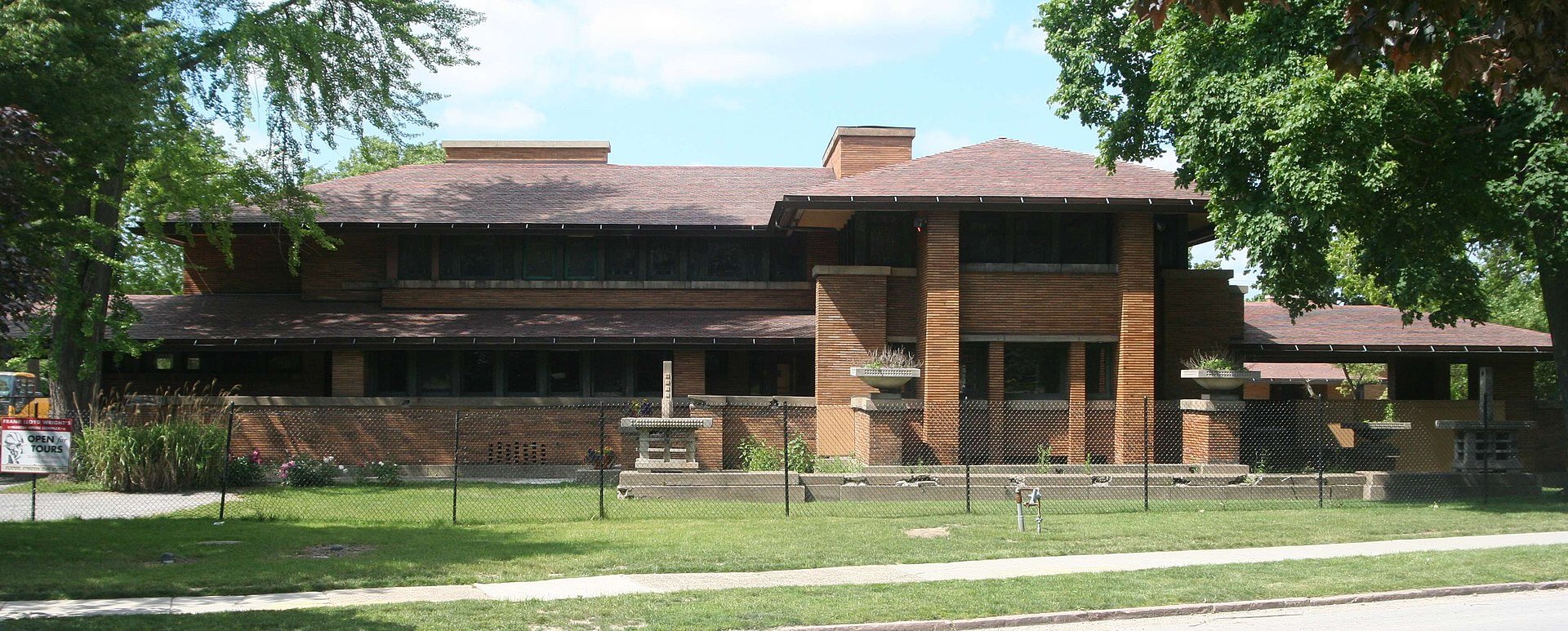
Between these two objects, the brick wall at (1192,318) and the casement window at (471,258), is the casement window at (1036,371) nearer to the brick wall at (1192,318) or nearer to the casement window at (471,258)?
the brick wall at (1192,318)

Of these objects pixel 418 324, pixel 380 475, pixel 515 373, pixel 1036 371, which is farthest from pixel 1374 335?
pixel 380 475

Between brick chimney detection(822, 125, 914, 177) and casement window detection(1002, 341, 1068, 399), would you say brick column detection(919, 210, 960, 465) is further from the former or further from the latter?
brick chimney detection(822, 125, 914, 177)

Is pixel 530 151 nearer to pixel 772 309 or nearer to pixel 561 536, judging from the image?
pixel 772 309

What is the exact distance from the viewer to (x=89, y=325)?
23047mm

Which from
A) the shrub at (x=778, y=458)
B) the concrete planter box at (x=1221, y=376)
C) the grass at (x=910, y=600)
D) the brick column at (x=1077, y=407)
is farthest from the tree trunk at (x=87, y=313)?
the concrete planter box at (x=1221, y=376)

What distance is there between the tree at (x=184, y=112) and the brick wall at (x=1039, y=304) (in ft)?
46.0

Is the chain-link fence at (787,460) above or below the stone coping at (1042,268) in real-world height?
below

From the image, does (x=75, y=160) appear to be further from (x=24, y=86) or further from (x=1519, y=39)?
(x=1519, y=39)

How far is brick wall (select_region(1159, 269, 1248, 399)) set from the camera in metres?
26.2

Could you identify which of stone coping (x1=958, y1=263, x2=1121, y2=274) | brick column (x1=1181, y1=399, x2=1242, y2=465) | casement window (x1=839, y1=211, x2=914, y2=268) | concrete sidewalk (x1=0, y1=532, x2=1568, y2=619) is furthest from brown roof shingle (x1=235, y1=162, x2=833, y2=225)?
concrete sidewalk (x1=0, y1=532, x2=1568, y2=619)

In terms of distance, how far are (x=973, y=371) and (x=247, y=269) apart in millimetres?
18004

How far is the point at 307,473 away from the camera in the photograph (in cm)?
2309

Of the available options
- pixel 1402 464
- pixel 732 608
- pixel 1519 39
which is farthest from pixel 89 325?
pixel 1402 464

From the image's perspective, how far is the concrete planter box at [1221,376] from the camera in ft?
74.1
